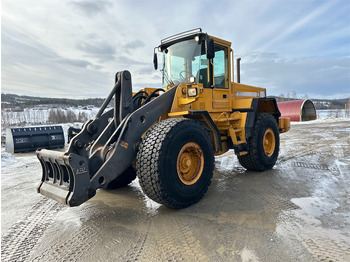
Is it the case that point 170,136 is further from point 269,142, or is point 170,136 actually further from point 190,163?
point 269,142

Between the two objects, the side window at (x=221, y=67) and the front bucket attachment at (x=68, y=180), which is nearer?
the front bucket attachment at (x=68, y=180)

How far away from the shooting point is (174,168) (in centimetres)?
340

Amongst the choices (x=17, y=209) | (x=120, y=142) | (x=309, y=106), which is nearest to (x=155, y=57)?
(x=120, y=142)

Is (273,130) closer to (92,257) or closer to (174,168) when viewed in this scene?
(174,168)

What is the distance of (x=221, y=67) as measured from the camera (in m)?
5.14

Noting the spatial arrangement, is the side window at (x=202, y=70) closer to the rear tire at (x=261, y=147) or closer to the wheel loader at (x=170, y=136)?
the wheel loader at (x=170, y=136)

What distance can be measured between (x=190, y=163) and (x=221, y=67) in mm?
2429

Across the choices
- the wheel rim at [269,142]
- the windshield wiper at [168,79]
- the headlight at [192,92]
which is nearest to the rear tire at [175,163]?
the headlight at [192,92]

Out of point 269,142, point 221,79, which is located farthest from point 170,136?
point 269,142

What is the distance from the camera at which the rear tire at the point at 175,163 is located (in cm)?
325

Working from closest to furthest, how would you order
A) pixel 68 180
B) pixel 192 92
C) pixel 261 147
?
pixel 68 180 < pixel 192 92 < pixel 261 147

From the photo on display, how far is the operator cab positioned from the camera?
4.64 m

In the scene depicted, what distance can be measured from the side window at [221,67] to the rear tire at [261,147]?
1.35m

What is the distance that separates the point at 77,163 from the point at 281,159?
5901mm
